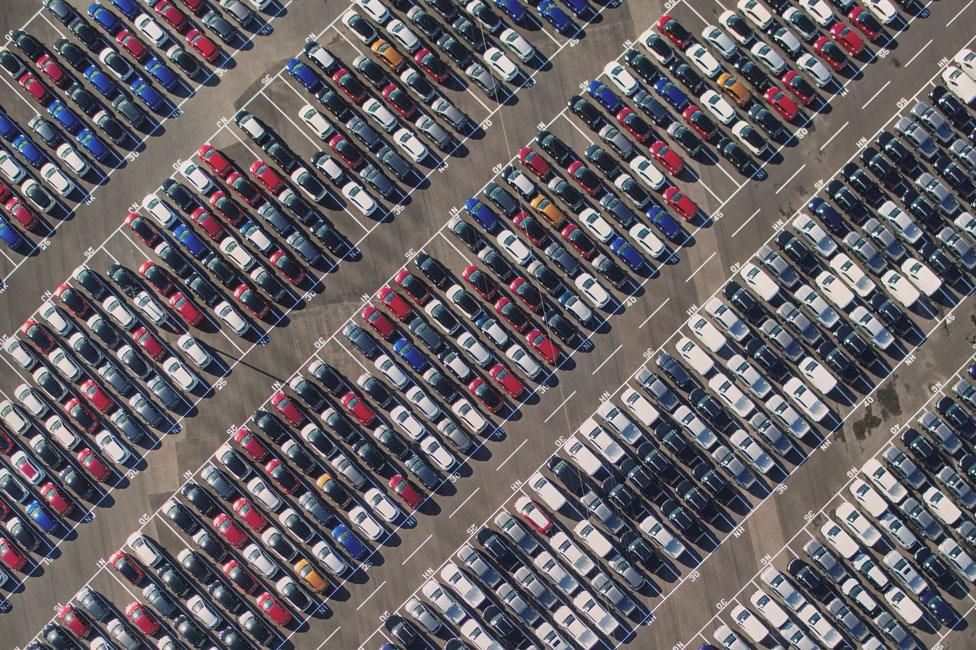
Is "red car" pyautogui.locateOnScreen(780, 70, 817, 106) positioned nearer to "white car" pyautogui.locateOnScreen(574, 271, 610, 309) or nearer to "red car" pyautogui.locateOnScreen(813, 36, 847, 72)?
"red car" pyautogui.locateOnScreen(813, 36, 847, 72)

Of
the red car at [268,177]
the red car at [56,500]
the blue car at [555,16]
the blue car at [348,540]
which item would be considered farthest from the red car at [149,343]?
the blue car at [555,16]

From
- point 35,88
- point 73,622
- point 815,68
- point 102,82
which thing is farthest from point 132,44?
point 815,68

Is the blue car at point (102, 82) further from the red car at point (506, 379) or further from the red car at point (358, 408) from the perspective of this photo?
the red car at point (506, 379)

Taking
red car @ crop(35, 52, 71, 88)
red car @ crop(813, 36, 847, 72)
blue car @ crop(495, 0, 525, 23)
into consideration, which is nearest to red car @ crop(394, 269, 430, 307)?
blue car @ crop(495, 0, 525, 23)

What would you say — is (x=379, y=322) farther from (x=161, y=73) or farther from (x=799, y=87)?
(x=799, y=87)

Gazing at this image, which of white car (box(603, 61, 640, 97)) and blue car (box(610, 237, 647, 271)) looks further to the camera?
white car (box(603, 61, 640, 97))

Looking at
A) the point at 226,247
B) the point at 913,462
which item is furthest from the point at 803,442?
the point at 226,247

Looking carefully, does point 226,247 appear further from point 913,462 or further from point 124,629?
point 913,462
